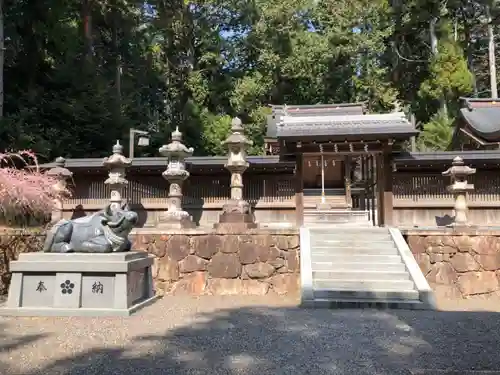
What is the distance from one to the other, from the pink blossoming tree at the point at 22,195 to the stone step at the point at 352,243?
21.7 ft

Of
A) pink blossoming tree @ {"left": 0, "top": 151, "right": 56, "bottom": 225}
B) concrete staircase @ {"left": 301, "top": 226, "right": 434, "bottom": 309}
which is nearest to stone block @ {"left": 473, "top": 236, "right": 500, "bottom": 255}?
concrete staircase @ {"left": 301, "top": 226, "right": 434, "bottom": 309}

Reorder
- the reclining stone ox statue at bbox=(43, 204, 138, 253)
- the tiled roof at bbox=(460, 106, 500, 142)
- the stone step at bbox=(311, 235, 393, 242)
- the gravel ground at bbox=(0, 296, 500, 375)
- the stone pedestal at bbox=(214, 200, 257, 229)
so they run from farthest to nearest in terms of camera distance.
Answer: the tiled roof at bbox=(460, 106, 500, 142), the stone pedestal at bbox=(214, 200, 257, 229), the stone step at bbox=(311, 235, 393, 242), the reclining stone ox statue at bbox=(43, 204, 138, 253), the gravel ground at bbox=(0, 296, 500, 375)

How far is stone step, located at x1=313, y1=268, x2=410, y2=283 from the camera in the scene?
8.57 m

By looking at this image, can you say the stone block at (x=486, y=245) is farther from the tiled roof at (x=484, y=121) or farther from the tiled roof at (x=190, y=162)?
the tiled roof at (x=484, y=121)

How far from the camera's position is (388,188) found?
38.3 feet

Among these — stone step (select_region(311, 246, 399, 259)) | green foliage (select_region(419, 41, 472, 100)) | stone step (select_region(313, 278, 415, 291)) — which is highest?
green foliage (select_region(419, 41, 472, 100))

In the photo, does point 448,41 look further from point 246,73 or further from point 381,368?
point 381,368

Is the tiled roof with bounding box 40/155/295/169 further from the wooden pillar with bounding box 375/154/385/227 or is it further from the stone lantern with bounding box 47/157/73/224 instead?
the wooden pillar with bounding box 375/154/385/227

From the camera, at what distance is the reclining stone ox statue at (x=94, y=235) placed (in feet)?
21.5

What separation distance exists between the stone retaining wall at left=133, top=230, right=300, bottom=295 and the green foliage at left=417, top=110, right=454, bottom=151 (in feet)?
44.7

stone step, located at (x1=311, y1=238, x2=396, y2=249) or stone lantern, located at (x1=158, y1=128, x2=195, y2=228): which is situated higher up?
stone lantern, located at (x1=158, y1=128, x2=195, y2=228)

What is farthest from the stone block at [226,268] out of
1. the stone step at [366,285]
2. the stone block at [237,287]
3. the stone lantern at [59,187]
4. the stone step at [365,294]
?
the stone lantern at [59,187]

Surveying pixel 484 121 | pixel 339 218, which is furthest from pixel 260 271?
pixel 484 121

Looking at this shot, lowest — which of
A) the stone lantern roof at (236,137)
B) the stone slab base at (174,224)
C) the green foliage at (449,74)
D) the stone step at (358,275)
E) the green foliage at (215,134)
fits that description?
the stone step at (358,275)
